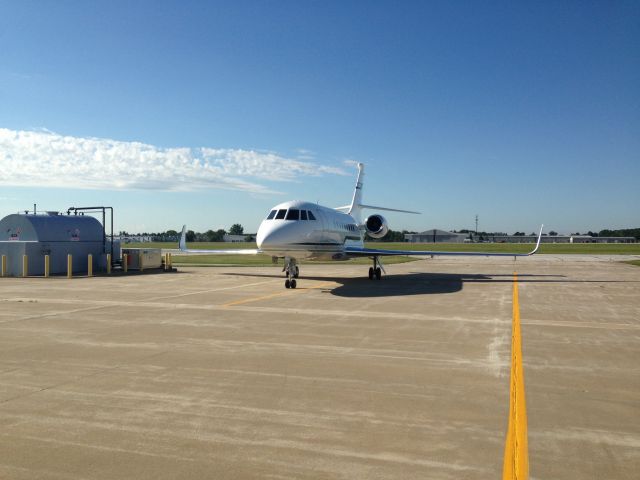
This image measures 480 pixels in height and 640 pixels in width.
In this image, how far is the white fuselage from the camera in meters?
18.6

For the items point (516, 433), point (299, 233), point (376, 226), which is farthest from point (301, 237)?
point (516, 433)

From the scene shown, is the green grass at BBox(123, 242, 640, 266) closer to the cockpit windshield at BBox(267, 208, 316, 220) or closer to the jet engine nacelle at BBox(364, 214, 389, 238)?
the jet engine nacelle at BBox(364, 214, 389, 238)

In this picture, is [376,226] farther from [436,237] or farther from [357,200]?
[436,237]

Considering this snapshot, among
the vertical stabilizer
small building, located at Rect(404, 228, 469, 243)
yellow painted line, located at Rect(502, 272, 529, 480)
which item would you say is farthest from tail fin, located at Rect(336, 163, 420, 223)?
small building, located at Rect(404, 228, 469, 243)

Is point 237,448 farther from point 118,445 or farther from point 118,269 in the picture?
point 118,269

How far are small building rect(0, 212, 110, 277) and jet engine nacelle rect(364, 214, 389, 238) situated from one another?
49.6ft

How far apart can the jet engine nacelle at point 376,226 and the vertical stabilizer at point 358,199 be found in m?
4.62

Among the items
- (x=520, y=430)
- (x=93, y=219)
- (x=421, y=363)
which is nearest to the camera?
(x=520, y=430)

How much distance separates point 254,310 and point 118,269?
19801 mm

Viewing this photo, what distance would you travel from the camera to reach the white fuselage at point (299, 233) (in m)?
18.6

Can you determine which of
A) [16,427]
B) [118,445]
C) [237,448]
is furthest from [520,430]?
[16,427]

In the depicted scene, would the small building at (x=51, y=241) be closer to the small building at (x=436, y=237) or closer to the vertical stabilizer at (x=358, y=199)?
the vertical stabilizer at (x=358, y=199)

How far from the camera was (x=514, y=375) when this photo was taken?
692cm

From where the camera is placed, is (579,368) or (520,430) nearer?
(520,430)
